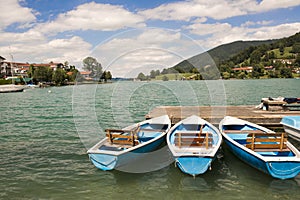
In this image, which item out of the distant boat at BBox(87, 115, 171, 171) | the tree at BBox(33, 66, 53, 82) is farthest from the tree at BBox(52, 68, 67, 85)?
the distant boat at BBox(87, 115, 171, 171)

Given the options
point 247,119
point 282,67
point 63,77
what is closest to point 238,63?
point 282,67

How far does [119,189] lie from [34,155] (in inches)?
232

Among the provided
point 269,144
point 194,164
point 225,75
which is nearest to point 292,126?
point 269,144

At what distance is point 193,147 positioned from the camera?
10359 mm

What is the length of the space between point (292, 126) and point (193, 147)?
19.9 feet

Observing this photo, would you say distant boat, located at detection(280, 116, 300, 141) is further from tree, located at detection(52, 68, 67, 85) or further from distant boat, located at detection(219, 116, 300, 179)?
tree, located at detection(52, 68, 67, 85)

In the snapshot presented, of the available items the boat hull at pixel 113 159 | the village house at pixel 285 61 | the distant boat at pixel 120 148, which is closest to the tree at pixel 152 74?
the distant boat at pixel 120 148

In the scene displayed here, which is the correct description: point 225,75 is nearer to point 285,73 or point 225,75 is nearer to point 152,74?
point 285,73

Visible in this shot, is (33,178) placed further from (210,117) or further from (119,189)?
(210,117)

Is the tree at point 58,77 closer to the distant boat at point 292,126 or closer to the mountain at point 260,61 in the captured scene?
the mountain at point 260,61

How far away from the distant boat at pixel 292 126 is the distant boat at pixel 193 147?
4103 mm

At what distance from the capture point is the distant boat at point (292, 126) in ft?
42.4

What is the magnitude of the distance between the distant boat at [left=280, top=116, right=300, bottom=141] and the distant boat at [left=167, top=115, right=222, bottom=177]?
410 cm

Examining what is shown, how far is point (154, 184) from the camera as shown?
9477mm
